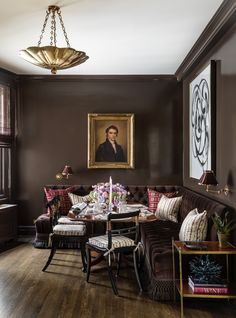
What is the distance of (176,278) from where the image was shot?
3918 mm

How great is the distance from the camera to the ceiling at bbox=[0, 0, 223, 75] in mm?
3955

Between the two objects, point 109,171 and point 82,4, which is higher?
point 82,4

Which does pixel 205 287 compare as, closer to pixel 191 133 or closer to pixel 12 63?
pixel 191 133

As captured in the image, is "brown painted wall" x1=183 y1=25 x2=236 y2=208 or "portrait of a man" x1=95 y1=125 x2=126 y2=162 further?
"portrait of a man" x1=95 y1=125 x2=126 y2=162

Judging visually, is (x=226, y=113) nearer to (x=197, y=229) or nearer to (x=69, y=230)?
(x=197, y=229)

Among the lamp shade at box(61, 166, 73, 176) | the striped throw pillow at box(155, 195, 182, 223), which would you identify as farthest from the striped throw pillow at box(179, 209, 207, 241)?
the lamp shade at box(61, 166, 73, 176)

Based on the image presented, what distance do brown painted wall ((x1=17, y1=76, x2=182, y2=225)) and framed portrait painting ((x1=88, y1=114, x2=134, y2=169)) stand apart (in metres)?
0.13

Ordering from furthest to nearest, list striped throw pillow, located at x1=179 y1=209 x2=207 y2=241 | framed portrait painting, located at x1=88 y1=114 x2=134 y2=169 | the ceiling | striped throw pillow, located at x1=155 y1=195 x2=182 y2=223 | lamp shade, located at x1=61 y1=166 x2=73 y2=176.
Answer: framed portrait painting, located at x1=88 y1=114 x2=134 y2=169 < lamp shade, located at x1=61 y1=166 x2=73 y2=176 < striped throw pillow, located at x1=155 y1=195 x2=182 y2=223 < striped throw pillow, located at x1=179 y1=209 x2=207 y2=241 < the ceiling

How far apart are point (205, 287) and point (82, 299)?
133 centimetres

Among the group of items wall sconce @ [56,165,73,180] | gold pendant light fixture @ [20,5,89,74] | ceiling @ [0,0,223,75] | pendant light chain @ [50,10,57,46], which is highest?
ceiling @ [0,0,223,75]

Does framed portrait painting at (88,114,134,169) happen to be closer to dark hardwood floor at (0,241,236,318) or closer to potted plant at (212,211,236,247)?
dark hardwood floor at (0,241,236,318)

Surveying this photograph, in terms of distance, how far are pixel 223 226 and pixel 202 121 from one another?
6.95ft

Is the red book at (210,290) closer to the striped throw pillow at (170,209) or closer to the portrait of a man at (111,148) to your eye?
the striped throw pillow at (170,209)

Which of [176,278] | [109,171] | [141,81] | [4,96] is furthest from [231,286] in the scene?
[4,96]
